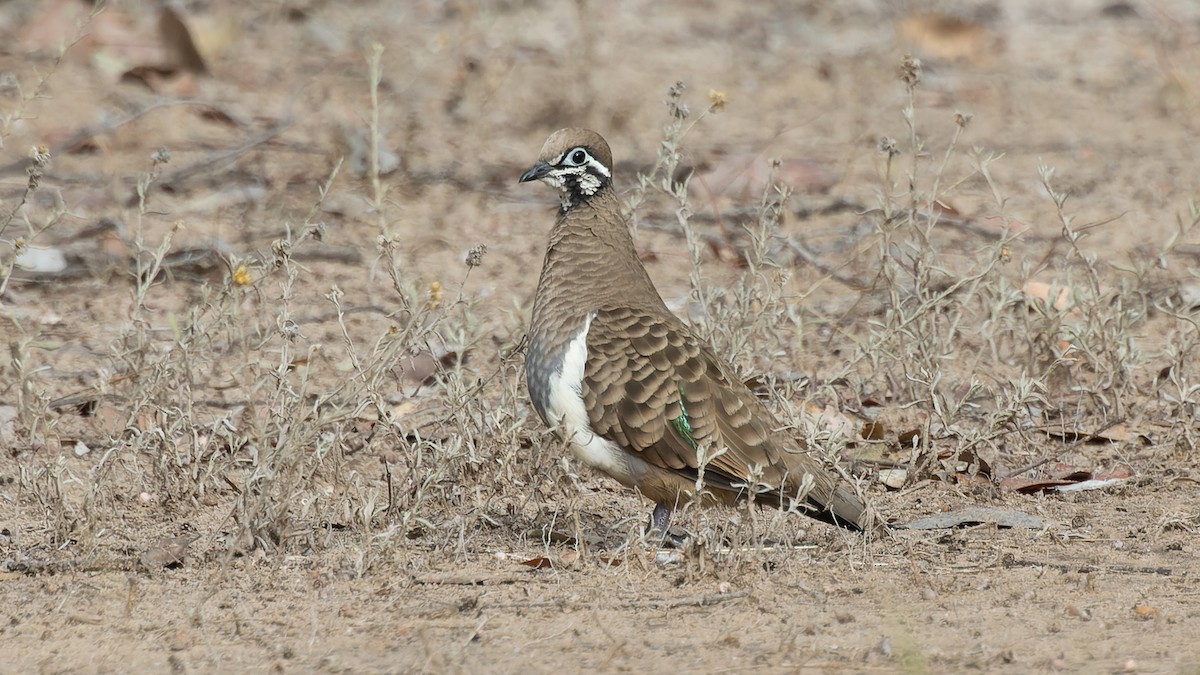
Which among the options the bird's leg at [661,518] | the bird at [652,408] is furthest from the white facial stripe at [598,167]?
the bird's leg at [661,518]

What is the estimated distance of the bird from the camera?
4.46 meters

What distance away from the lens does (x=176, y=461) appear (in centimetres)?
469

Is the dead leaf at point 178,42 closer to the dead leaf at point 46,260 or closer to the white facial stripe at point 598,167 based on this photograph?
the dead leaf at point 46,260

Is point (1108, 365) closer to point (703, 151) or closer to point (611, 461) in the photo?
point (611, 461)

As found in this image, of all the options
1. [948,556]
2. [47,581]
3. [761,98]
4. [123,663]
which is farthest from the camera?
[761,98]

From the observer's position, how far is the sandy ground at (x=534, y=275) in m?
3.74

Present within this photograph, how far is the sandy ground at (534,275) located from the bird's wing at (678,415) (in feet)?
0.59

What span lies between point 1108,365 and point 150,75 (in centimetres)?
612

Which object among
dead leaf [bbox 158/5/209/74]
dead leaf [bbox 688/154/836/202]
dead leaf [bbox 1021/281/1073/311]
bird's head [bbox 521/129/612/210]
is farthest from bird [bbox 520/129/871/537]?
dead leaf [bbox 158/5/209/74]

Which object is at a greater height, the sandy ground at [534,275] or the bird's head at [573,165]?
the bird's head at [573,165]

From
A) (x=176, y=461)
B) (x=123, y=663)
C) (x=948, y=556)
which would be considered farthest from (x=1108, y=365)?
(x=123, y=663)

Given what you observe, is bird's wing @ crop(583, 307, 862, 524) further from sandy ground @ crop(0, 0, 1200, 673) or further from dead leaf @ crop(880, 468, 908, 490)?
dead leaf @ crop(880, 468, 908, 490)

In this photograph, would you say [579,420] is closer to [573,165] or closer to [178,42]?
[573,165]

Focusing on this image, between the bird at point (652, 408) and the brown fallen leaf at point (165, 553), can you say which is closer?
the brown fallen leaf at point (165, 553)
